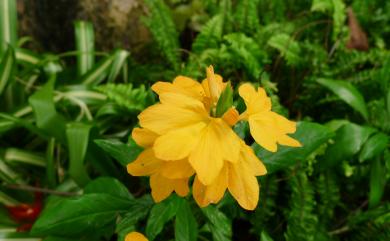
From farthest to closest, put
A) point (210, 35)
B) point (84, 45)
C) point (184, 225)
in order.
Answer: point (84, 45)
point (210, 35)
point (184, 225)

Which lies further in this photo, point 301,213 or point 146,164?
point 301,213

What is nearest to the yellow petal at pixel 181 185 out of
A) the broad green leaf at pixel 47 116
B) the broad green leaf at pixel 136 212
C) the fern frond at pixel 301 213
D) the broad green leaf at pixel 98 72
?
the broad green leaf at pixel 136 212

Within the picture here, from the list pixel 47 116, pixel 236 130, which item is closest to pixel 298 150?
pixel 236 130

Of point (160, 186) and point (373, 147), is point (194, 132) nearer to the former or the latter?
point (160, 186)

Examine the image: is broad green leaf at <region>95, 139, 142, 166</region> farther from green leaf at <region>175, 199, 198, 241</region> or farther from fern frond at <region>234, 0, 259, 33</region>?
fern frond at <region>234, 0, 259, 33</region>

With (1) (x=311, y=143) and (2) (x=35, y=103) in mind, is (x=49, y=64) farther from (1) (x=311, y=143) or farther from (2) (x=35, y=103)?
(1) (x=311, y=143)

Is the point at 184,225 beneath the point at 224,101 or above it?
beneath

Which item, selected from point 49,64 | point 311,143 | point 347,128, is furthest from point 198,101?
point 49,64

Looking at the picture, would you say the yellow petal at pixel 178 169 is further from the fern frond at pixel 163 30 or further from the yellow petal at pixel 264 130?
the fern frond at pixel 163 30
